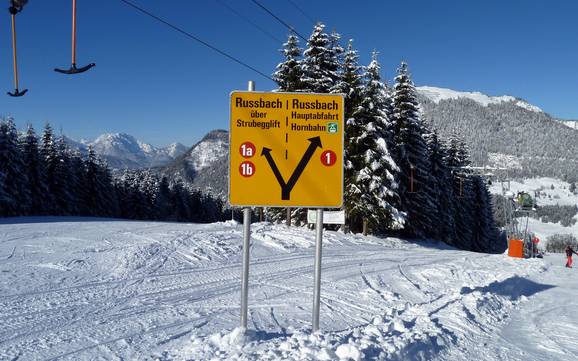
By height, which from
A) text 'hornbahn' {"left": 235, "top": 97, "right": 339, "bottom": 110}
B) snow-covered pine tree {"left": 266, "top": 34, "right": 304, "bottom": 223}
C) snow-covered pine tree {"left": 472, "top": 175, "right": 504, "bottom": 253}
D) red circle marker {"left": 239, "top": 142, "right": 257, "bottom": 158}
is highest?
snow-covered pine tree {"left": 266, "top": 34, "right": 304, "bottom": 223}

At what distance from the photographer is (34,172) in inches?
1636

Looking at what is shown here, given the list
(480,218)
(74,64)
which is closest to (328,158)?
(74,64)

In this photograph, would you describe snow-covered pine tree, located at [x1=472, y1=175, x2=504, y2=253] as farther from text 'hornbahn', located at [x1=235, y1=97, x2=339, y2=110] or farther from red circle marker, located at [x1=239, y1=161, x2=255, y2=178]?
red circle marker, located at [x1=239, y1=161, x2=255, y2=178]

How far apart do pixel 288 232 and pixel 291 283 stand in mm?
9610

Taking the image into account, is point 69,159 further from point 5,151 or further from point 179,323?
point 179,323

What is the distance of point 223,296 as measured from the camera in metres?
8.79

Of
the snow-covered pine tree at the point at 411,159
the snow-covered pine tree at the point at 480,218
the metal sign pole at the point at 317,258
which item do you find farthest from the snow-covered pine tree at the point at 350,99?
the snow-covered pine tree at the point at 480,218

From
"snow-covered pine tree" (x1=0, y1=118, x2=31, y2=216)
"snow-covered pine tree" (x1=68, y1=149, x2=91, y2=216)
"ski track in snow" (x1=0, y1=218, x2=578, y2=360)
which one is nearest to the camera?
"ski track in snow" (x1=0, y1=218, x2=578, y2=360)

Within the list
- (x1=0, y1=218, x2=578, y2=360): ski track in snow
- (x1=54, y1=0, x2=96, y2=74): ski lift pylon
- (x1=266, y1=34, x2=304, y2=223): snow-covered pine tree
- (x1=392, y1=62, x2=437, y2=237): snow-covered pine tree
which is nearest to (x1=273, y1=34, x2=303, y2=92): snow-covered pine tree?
(x1=266, y1=34, x2=304, y2=223): snow-covered pine tree

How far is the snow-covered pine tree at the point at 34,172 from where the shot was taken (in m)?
41.1

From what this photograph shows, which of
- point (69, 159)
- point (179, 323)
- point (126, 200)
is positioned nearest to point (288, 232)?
point (179, 323)

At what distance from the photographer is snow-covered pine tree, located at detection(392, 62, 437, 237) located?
3048cm

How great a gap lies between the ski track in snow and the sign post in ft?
5.53

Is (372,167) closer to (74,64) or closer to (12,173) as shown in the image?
(74,64)
